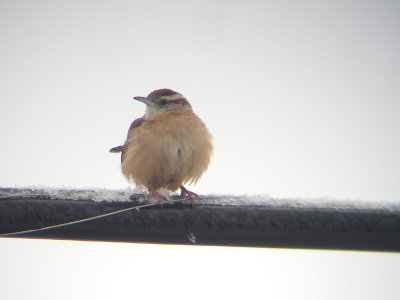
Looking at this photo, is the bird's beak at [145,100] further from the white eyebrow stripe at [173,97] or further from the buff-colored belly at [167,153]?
the buff-colored belly at [167,153]

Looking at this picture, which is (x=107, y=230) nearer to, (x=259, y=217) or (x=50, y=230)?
(x=50, y=230)

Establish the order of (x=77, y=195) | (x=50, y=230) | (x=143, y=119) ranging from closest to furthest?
(x=50, y=230), (x=77, y=195), (x=143, y=119)

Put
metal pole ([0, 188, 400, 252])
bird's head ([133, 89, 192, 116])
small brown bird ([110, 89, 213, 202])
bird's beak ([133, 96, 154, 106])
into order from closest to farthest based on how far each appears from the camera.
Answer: metal pole ([0, 188, 400, 252]), small brown bird ([110, 89, 213, 202]), bird's head ([133, 89, 192, 116]), bird's beak ([133, 96, 154, 106])

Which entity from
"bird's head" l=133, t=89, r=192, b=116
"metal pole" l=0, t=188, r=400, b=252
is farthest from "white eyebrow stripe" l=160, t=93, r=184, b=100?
"metal pole" l=0, t=188, r=400, b=252

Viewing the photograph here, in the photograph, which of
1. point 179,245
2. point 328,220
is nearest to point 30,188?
point 179,245

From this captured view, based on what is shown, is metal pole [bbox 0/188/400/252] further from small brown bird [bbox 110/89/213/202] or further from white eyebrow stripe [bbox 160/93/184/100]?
white eyebrow stripe [bbox 160/93/184/100]

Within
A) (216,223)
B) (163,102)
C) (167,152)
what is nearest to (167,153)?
(167,152)
